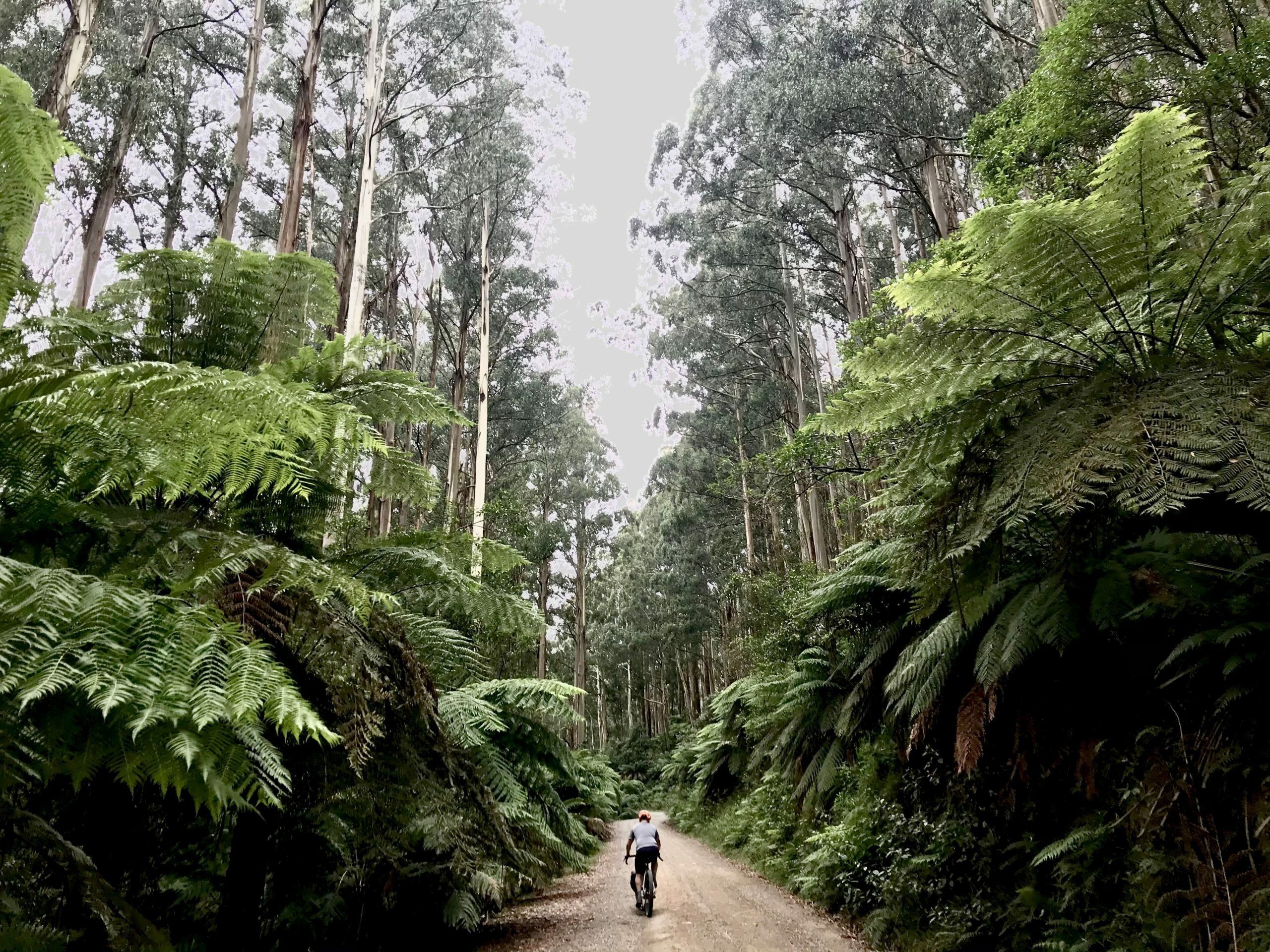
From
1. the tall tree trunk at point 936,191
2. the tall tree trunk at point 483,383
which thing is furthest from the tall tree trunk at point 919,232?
the tall tree trunk at point 483,383

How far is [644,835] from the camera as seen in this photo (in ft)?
22.6

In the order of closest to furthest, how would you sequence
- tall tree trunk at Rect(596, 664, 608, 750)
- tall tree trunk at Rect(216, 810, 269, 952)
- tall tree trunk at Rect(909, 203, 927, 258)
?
1. tall tree trunk at Rect(216, 810, 269, 952)
2. tall tree trunk at Rect(909, 203, 927, 258)
3. tall tree trunk at Rect(596, 664, 608, 750)

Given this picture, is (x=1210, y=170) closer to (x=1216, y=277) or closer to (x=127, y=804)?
(x=1216, y=277)

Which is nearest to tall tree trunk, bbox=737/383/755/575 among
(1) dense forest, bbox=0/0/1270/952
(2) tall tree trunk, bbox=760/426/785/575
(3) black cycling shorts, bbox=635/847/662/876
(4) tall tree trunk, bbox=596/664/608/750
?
(2) tall tree trunk, bbox=760/426/785/575

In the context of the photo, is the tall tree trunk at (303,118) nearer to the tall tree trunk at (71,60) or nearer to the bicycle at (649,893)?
the tall tree trunk at (71,60)

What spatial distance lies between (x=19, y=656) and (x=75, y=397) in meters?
0.49

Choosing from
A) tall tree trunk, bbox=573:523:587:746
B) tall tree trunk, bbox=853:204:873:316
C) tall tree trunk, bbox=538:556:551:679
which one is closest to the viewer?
tall tree trunk, bbox=853:204:873:316

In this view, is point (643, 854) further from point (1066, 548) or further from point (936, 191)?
point (936, 191)

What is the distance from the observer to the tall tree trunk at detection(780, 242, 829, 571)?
14.4 meters

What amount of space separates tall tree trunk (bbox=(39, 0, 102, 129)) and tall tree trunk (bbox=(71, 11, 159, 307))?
182 inches

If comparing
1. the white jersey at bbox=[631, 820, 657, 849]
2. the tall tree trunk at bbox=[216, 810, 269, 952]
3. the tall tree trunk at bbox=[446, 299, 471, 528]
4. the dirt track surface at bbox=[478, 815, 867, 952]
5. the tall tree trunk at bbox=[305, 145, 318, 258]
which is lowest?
the dirt track surface at bbox=[478, 815, 867, 952]

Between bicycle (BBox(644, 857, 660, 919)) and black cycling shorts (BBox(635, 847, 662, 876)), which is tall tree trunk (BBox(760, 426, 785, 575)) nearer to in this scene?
black cycling shorts (BBox(635, 847, 662, 876))

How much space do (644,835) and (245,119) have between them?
450 inches

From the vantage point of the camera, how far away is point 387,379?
2.89 meters
